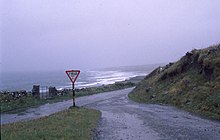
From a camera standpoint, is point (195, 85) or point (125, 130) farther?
point (195, 85)

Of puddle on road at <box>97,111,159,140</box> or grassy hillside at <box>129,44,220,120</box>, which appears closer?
puddle on road at <box>97,111,159,140</box>

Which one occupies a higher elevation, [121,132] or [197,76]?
[197,76]

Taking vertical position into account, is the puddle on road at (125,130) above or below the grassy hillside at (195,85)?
below

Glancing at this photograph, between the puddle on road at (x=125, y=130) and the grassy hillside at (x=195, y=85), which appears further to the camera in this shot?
the grassy hillside at (x=195, y=85)

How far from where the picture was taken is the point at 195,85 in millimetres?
25828

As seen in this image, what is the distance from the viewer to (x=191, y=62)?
106 ft

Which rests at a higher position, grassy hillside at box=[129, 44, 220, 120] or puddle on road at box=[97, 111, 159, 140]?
grassy hillside at box=[129, 44, 220, 120]

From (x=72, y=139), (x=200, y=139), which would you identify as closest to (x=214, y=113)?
(x=200, y=139)

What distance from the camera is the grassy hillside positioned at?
66.2ft

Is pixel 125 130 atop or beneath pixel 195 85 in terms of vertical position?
beneath

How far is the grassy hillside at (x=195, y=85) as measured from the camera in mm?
20188

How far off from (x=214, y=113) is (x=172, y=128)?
4.85 m

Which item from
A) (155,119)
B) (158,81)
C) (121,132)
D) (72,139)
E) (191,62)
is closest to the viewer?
(72,139)

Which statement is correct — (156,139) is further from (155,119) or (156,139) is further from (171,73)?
(171,73)
